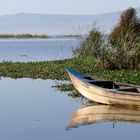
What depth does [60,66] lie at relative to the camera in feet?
91.4

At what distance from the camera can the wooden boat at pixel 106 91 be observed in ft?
56.8

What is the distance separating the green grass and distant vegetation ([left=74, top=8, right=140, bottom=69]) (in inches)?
21.9

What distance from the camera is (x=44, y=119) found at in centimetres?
1617

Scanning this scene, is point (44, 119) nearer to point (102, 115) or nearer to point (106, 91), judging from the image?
point (102, 115)

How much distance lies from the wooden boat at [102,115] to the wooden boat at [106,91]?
23cm

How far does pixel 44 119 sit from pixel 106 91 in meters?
2.57

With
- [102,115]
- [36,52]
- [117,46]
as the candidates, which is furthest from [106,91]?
[36,52]

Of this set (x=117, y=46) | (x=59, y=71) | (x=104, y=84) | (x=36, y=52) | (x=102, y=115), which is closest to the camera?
(x=102, y=115)

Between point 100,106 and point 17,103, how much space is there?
8.81 feet

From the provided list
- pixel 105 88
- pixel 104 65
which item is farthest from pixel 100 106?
pixel 104 65

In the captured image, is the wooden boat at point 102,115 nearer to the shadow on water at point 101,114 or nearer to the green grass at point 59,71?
the shadow on water at point 101,114

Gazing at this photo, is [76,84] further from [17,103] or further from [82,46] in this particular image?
[82,46]

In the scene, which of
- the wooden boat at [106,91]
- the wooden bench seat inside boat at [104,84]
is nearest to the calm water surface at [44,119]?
the wooden boat at [106,91]

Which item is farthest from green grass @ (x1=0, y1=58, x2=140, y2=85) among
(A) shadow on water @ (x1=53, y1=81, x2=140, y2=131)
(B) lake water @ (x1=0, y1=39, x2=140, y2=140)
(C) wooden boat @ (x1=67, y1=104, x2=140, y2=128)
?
(C) wooden boat @ (x1=67, y1=104, x2=140, y2=128)
